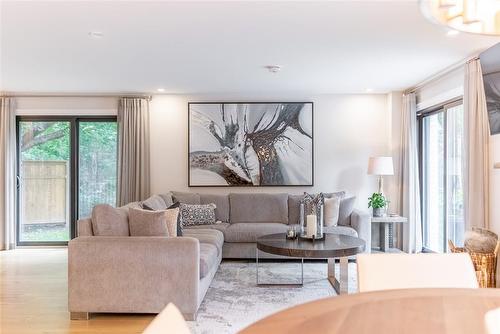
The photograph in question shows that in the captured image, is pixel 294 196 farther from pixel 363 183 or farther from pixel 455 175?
pixel 455 175

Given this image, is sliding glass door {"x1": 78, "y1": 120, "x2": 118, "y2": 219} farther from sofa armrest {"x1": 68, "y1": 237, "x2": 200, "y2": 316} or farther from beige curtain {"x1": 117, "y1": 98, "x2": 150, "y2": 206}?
sofa armrest {"x1": 68, "y1": 237, "x2": 200, "y2": 316}

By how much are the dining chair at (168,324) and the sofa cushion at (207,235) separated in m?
3.31

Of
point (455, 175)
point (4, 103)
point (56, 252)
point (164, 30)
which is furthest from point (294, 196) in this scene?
point (4, 103)

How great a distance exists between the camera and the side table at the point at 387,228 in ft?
18.6

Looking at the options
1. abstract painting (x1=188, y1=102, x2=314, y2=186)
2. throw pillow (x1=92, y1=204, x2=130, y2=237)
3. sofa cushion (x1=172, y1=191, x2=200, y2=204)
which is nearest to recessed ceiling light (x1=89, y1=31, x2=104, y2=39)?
throw pillow (x1=92, y1=204, x2=130, y2=237)

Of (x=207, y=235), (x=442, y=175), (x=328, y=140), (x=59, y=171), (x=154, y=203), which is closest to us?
(x=207, y=235)

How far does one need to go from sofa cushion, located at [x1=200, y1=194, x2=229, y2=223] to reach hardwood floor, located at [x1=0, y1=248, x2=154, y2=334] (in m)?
2.06

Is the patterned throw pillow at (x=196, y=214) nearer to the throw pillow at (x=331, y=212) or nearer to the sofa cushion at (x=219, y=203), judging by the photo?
the sofa cushion at (x=219, y=203)

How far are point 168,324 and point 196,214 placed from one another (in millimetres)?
4612

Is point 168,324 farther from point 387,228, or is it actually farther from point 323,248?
point 387,228

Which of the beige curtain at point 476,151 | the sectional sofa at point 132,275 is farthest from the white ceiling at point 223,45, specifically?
the sectional sofa at point 132,275

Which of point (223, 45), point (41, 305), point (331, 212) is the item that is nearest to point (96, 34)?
point (223, 45)

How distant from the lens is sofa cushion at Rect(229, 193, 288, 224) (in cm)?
593

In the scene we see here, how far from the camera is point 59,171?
664cm
